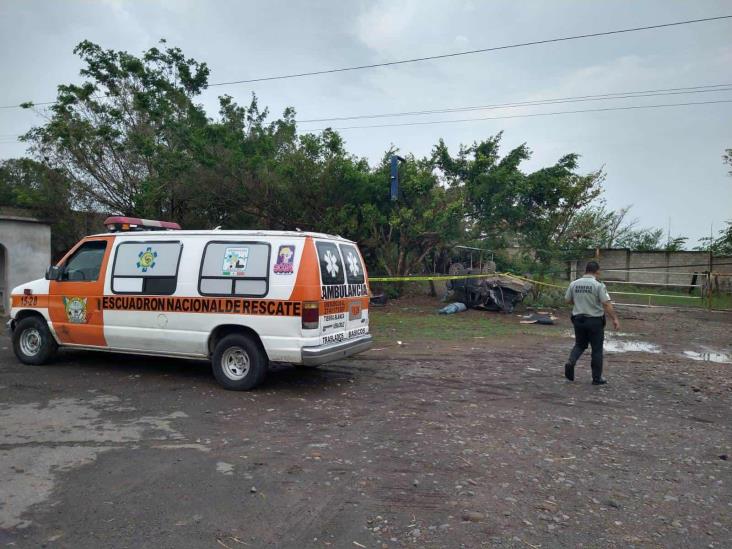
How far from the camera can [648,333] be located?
13492 millimetres

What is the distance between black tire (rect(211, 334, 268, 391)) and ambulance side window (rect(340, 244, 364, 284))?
168cm

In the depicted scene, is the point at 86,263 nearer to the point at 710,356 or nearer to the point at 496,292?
the point at 710,356

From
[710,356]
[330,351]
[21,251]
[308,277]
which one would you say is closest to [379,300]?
[710,356]

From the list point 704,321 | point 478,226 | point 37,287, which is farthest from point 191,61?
point 704,321

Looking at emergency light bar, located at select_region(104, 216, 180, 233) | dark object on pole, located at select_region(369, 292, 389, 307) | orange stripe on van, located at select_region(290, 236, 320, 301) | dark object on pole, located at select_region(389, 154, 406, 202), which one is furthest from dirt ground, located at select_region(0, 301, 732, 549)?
dark object on pole, located at select_region(389, 154, 406, 202)

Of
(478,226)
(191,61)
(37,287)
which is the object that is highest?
(191,61)

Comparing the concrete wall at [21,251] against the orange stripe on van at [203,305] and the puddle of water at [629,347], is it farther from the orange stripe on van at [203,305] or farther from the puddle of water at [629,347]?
the puddle of water at [629,347]

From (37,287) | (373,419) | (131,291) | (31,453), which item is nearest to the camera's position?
(31,453)

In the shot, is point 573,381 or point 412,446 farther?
point 573,381

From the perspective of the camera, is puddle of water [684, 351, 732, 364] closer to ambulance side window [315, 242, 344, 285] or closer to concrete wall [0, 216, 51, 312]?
ambulance side window [315, 242, 344, 285]

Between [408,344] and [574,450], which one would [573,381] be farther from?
[408,344]

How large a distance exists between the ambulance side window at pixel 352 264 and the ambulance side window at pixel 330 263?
211 mm

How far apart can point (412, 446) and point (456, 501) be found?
1.16m

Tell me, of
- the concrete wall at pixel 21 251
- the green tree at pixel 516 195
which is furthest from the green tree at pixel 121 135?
the green tree at pixel 516 195
